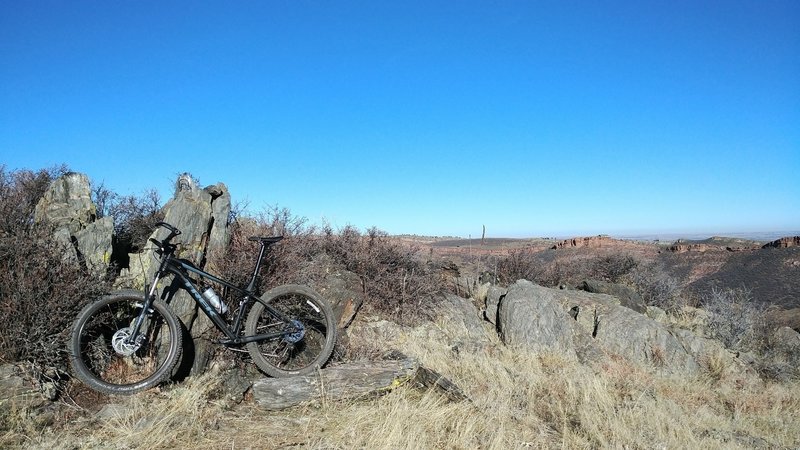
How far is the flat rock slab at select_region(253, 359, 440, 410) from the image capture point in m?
5.21

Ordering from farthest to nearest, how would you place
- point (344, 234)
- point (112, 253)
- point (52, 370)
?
1. point (344, 234)
2. point (112, 253)
3. point (52, 370)

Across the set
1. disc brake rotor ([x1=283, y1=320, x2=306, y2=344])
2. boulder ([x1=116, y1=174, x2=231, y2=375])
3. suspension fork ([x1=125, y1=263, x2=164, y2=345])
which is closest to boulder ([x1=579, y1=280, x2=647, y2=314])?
disc brake rotor ([x1=283, y1=320, x2=306, y2=344])

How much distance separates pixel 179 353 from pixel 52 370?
1193 millimetres

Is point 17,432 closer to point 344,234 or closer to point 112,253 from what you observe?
point 112,253

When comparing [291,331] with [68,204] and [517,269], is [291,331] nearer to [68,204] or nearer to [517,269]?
[68,204]

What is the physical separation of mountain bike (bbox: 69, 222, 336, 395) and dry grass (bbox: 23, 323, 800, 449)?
0.50m

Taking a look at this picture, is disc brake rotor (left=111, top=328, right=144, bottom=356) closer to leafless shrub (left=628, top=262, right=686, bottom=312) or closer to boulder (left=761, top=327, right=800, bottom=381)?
boulder (left=761, top=327, right=800, bottom=381)

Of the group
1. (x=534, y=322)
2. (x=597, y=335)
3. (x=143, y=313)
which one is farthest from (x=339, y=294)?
(x=597, y=335)

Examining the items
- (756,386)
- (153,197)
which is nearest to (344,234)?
(153,197)

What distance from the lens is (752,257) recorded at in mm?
23859

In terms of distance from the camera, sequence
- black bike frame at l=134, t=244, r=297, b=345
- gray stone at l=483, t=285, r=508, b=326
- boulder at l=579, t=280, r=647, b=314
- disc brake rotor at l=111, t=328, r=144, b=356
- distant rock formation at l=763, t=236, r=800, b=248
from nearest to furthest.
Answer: disc brake rotor at l=111, t=328, r=144, b=356 → black bike frame at l=134, t=244, r=297, b=345 → gray stone at l=483, t=285, r=508, b=326 → boulder at l=579, t=280, r=647, b=314 → distant rock formation at l=763, t=236, r=800, b=248

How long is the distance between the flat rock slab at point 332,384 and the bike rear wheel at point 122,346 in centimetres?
110

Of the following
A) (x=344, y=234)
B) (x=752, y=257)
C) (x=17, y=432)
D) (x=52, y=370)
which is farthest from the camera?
(x=752, y=257)

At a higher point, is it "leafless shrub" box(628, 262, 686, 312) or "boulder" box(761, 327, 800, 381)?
"leafless shrub" box(628, 262, 686, 312)
